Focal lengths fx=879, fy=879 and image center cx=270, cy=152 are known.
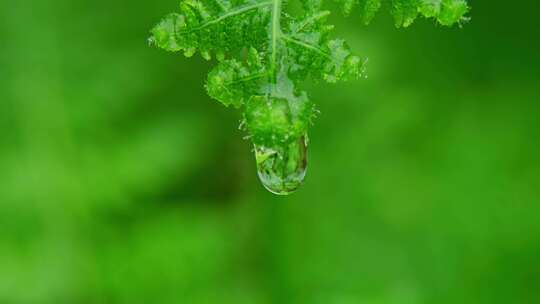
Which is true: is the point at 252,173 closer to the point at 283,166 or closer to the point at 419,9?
the point at 283,166

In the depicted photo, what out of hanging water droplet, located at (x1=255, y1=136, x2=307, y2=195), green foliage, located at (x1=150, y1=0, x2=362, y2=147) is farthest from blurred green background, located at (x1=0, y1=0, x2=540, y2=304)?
green foliage, located at (x1=150, y1=0, x2=362, y2=147)

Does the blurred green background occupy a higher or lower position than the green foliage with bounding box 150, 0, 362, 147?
higher

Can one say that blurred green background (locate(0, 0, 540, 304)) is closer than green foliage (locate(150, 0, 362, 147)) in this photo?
No

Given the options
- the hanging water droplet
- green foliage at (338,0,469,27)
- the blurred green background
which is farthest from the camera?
the blurred green background

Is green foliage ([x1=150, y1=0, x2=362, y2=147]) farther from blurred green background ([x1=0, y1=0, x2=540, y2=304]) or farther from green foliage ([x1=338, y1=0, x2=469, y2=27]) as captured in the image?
blurred green background ([x1=0, y1=0, x2=540, y2=304])

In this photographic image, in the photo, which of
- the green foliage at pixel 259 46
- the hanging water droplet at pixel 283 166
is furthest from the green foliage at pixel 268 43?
the hanging water droplet at pixel 283 166

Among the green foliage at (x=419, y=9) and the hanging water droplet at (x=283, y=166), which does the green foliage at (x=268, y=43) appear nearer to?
the green foliage at (x=419, y=9)
